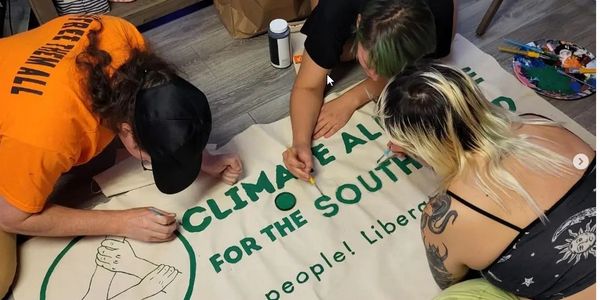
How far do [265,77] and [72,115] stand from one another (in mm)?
700

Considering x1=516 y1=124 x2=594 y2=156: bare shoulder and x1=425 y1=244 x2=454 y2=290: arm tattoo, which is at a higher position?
x1=516 y1=124 x2=594 y2=156: bare shoulder

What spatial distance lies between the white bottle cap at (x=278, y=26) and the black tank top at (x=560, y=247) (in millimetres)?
781

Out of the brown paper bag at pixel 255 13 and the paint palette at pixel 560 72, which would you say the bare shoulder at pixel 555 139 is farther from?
the brown paper bag at pixel 255 13

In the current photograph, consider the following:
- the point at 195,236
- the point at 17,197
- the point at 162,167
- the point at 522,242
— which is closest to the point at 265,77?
the point at 195,236

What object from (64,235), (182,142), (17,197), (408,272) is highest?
(182,142)

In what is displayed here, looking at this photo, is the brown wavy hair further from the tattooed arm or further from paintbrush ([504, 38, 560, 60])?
paintbrush ([504, 38, 560, 60])

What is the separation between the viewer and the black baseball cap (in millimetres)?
960

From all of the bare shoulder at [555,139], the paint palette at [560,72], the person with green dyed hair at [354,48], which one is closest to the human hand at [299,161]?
the person with green dyed hair at [354,48]

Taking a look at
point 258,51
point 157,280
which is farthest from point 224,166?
point 258,51

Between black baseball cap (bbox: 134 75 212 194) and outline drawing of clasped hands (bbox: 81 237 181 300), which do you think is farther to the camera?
outline drawing of clasped hands (bbox: 81 237 181 300)

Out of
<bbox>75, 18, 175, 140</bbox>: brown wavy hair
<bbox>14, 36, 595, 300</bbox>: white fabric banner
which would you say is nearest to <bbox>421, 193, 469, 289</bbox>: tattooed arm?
<bbox>14, 36, 595, 300</bbox>: white fabric banner

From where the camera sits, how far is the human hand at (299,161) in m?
1.31

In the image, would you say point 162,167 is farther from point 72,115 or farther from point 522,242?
point 522,242

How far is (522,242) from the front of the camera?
880mm
